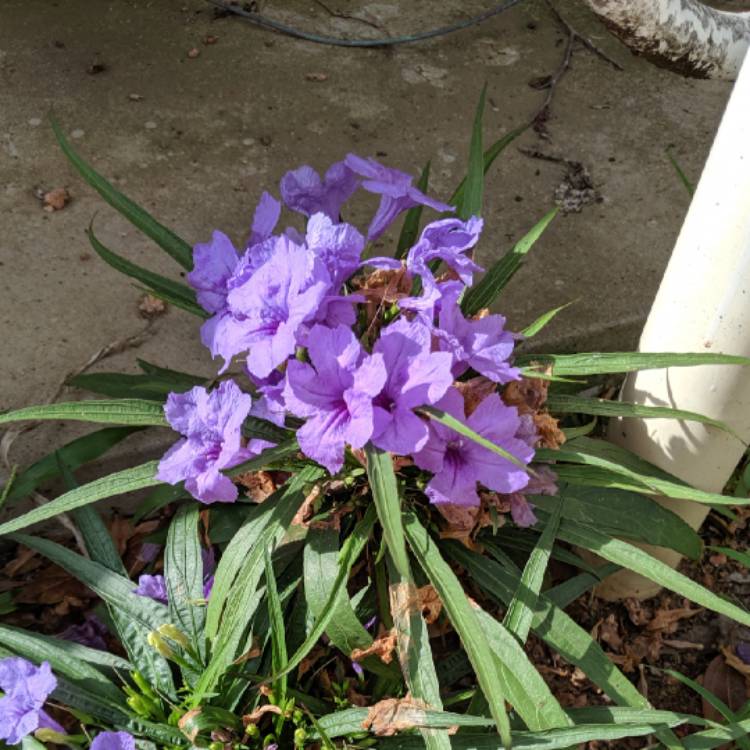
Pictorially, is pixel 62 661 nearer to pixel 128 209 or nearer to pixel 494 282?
pixel 128 209

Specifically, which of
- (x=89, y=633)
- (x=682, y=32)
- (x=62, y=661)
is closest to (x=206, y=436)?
(x=62, y=661)

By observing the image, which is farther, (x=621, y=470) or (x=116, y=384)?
(x=116, y=384)

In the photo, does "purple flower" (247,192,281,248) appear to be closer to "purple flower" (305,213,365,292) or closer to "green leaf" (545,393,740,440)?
"purple flower" (305,213,365,292)

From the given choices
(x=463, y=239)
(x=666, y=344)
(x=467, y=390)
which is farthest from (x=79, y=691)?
(x=666, y=344)

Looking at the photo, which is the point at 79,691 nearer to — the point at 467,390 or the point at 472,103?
the point at 467,390

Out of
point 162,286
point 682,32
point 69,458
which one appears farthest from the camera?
point 69,458
